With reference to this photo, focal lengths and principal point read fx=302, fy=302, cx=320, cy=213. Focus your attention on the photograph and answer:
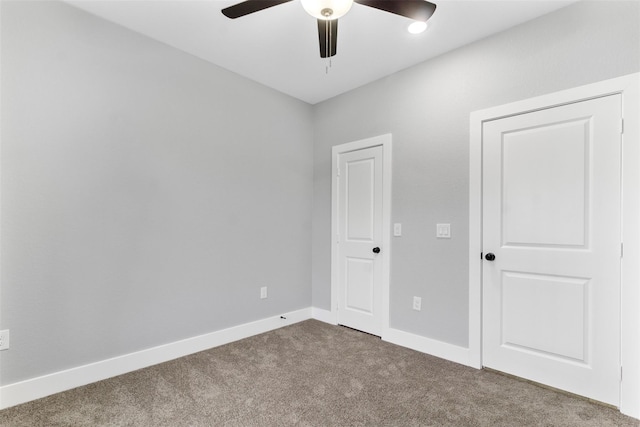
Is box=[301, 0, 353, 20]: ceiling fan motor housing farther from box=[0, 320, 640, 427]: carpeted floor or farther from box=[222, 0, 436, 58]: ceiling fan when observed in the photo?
box=[0, 320, 640, 427]: carpeted floor

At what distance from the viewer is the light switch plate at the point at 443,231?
2617 millimetres

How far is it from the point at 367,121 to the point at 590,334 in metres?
2.52

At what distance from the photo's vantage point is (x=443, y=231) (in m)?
2.65

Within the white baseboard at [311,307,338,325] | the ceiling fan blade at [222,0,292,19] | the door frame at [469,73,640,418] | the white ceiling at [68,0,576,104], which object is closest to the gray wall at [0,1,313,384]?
the white ceiling at [68,0,576,104]

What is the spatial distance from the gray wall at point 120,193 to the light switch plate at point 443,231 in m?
1.72

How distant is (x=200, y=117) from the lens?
2783 millimetres

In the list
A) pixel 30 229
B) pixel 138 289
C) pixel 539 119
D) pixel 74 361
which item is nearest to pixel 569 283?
pixel 539 119

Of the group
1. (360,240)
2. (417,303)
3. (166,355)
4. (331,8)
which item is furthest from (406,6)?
(166,355)

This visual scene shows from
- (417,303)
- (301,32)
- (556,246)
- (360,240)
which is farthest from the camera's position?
(360,240)

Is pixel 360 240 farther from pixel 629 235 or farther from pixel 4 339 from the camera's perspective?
pixel 4 339

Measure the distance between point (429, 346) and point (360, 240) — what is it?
3.95 ft

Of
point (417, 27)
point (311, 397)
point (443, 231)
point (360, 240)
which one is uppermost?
point (417, 27)

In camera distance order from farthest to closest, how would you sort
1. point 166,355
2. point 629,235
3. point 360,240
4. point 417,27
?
1. point 360,240
2. point 166,355
3. point 417,27
4. point 629,235

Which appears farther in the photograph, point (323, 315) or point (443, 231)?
point (323, 315)
